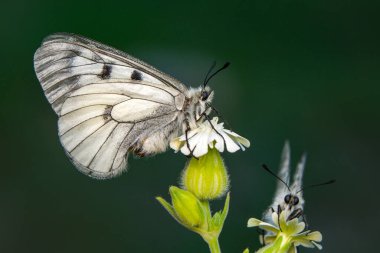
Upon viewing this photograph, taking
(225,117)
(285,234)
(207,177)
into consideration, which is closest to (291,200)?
(285,234)

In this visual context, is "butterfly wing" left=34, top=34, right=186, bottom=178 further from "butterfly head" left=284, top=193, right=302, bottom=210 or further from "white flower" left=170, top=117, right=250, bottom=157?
"butterfly head" left=284, top=193, right=302, bottom=210

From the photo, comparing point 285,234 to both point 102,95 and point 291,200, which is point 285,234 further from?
point 102,95

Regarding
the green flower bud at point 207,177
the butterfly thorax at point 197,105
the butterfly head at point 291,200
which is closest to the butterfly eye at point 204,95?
the butterfly thorax at point 197,105

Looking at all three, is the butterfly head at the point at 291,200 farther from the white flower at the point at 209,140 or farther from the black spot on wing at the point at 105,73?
the black spot on wing at the point at 105,73

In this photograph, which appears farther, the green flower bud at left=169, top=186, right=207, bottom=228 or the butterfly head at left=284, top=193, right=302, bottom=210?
the butterfly head at left=284, top=193, right=302, bottom=210

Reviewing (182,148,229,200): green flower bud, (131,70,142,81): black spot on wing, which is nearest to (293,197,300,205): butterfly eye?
(182,148,229,200): green flower bud

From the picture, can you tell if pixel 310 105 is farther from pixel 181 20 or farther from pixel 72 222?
pixel 72 222
